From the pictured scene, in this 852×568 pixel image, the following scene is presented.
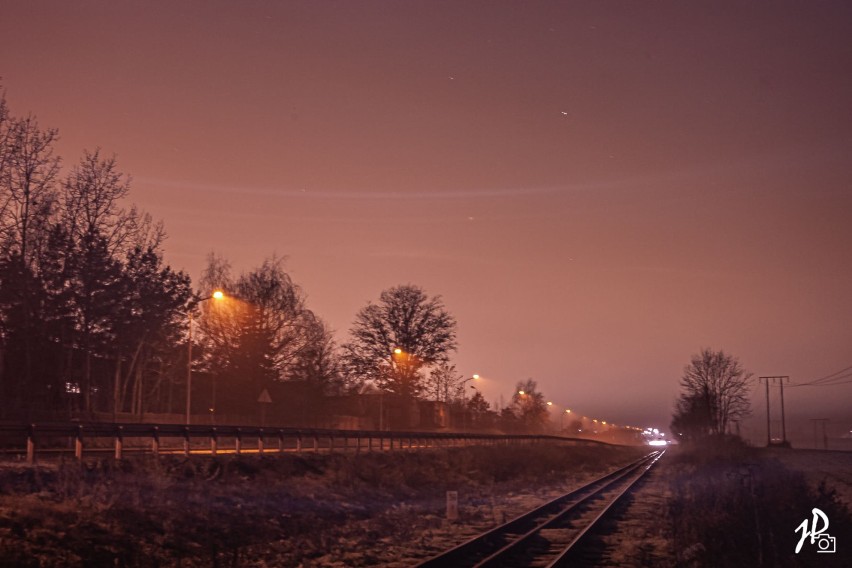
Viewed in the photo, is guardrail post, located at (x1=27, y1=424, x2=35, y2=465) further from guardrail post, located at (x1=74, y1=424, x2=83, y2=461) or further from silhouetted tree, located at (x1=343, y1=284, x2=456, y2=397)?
silhouetted tree, located at (x1=343, y1=284, x2=456, y2=397)

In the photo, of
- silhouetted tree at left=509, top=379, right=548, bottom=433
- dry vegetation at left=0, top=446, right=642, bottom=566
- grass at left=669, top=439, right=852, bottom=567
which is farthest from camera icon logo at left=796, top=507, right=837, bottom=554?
silhouetted tree at left=509, top=379, right=548, bottom=433

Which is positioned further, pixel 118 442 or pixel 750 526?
pixel 118 442

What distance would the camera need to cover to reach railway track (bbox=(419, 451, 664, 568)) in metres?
16.0

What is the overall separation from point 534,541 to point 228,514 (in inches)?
280

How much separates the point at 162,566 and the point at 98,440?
24674 millimetres

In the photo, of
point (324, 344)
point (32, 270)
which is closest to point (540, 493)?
point (32, 270)

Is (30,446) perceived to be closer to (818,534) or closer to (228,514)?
(228,514)

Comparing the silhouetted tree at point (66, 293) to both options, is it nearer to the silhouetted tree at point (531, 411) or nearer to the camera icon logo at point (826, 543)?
the camera icon logo at point (826, 543)

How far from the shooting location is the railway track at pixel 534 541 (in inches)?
631

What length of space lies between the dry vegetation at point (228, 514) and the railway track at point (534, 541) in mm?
944

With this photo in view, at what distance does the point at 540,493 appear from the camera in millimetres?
35781

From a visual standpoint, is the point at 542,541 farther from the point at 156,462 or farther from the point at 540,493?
the point at 540,493

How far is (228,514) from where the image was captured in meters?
18.8

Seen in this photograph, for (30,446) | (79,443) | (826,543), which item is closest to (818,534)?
(826,543)
